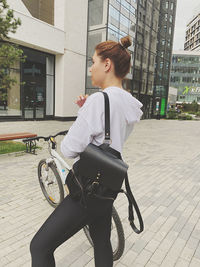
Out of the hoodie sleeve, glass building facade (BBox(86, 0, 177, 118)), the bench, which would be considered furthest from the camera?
glass building facade (BBox(86, 0, 177, 118))

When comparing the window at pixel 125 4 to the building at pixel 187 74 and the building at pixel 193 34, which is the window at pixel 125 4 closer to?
the building at pixel 187 74

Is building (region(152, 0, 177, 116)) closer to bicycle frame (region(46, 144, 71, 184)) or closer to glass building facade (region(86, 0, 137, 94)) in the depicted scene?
glass building facade (region(86, 0, 137, 94))

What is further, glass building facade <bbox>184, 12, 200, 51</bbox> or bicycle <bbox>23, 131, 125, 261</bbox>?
glass building facade <bbox>184, 12, 200, 51</bbox>

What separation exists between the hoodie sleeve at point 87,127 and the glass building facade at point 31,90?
1428 cm

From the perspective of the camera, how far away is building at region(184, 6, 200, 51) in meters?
91.8

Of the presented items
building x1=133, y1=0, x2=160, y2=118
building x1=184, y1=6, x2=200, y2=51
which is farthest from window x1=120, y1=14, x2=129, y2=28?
building x1=184, y1=6, x2=200, y2=51

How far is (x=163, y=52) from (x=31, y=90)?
1965 cm

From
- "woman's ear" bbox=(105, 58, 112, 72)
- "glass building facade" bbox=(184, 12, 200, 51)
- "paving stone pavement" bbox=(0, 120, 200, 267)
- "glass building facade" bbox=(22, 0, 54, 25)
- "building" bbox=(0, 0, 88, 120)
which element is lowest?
"paving stone pavement" bbox=(0, 120, 200, 267)

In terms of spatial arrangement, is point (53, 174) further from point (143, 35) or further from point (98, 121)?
point (143, 35)

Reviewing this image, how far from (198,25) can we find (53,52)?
10110cm

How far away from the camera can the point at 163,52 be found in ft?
87.6

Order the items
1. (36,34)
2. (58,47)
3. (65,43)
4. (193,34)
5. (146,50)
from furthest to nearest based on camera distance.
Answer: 1. (193,34)
2. (146,50)
3. (65,43)
4. (58,47)
5. (36,34)

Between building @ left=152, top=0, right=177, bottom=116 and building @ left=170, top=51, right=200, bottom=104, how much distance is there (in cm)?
5672

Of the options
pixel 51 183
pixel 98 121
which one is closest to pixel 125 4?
pixel 51 183
